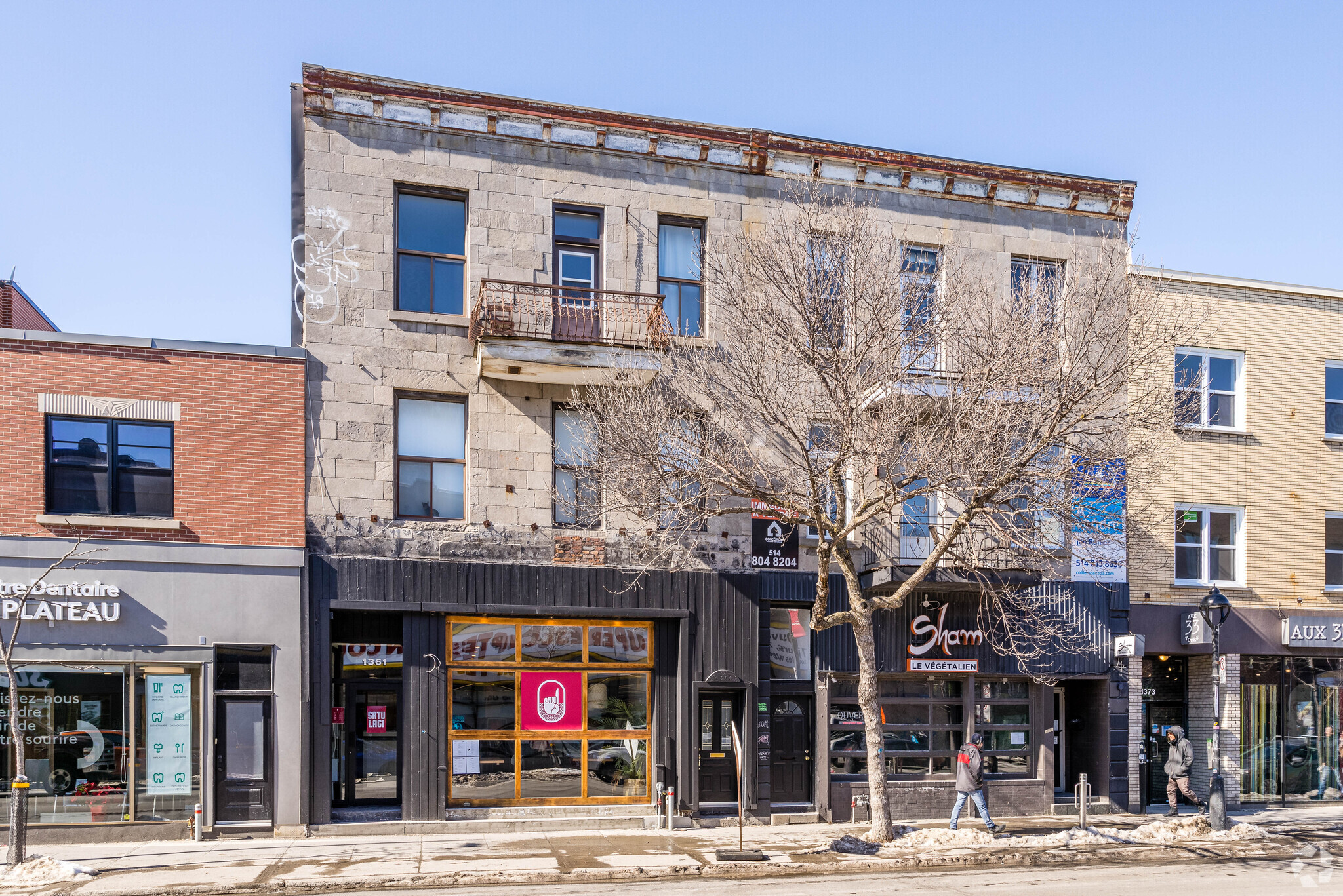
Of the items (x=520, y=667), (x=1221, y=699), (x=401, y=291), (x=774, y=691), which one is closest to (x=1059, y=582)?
(x=1221, y=699)

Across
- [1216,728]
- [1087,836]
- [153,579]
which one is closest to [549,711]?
[153,579]

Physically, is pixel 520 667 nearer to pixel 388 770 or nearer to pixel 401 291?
pixel 388 770

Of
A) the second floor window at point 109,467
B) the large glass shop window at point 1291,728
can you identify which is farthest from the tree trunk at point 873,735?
the second floor window at point 109,467

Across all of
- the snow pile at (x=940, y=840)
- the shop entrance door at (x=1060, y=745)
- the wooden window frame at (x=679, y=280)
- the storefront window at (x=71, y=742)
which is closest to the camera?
the storefront window at (x=71, y=742)

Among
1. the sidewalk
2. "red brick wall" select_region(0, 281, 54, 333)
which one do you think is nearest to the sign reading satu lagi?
the sidewalk

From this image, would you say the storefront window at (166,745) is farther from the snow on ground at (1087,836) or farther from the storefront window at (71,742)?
the snow on ground at (1087,836)

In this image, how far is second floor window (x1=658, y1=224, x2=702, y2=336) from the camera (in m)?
18.4

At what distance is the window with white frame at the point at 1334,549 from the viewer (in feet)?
68.8

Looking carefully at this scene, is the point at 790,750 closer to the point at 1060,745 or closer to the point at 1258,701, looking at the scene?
the point at 1060,745

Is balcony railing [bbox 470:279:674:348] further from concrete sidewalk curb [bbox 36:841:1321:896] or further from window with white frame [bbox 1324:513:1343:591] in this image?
window with white frame [bbox 1324:513:1343:591]

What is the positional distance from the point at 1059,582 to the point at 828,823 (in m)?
6.12

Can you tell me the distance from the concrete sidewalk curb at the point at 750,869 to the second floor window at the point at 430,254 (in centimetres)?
878

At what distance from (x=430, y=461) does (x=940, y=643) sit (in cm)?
944

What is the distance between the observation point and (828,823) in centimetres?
1753
